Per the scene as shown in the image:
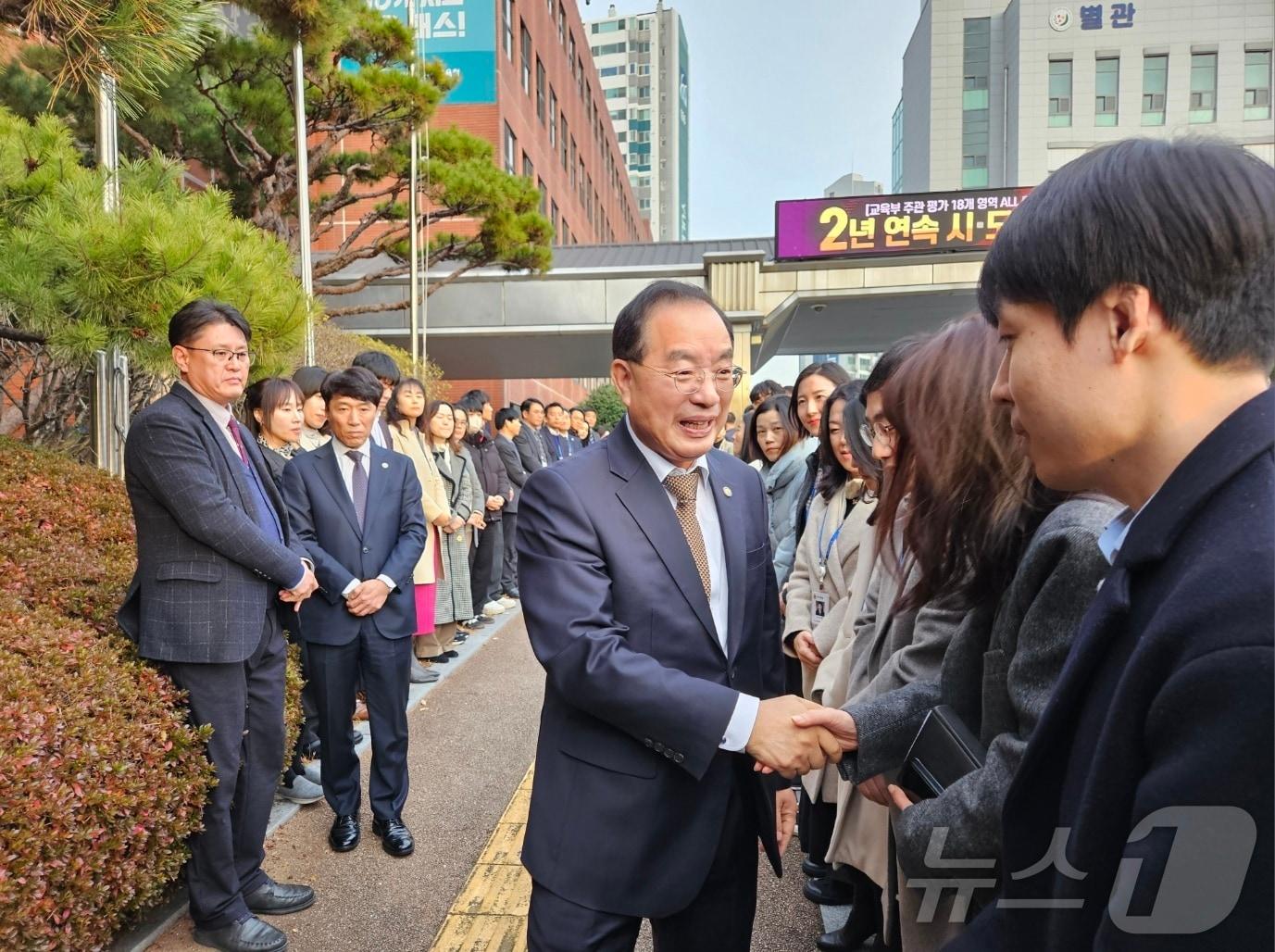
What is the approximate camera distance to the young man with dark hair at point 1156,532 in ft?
1.94

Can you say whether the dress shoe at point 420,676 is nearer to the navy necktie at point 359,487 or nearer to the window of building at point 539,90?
the navy necktie at point 359,487

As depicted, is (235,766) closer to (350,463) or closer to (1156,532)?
(350,463)

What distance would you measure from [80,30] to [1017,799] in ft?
11.9

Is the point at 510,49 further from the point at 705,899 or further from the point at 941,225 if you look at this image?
the point at 705,899

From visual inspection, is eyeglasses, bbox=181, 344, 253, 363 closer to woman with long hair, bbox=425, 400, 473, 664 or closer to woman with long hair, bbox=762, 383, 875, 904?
woman with long hair, bbox=762, 383, 875, 904

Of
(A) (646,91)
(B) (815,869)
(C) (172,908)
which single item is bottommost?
(B) (815,869)

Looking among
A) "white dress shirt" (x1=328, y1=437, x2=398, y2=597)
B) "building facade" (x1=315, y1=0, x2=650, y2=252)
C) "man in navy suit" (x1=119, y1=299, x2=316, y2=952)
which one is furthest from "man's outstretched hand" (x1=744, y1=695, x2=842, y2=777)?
"building facade" (x1=315, y1=0, x2=650, y2=252)

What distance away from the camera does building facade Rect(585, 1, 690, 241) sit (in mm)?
90500

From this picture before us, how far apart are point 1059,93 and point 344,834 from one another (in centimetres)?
3775

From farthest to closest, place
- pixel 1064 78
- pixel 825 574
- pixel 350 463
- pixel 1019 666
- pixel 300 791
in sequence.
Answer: pixel 1064 78, pixel 300 791, pixel 350 463, pixel 825 574, pixel 1019 666

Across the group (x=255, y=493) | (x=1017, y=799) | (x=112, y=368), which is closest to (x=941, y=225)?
(x=112, y=368)

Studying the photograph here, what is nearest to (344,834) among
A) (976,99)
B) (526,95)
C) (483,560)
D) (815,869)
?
(815,869)

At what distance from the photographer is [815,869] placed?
3.00 metres

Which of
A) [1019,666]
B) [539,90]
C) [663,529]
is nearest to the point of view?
[1019,666]
